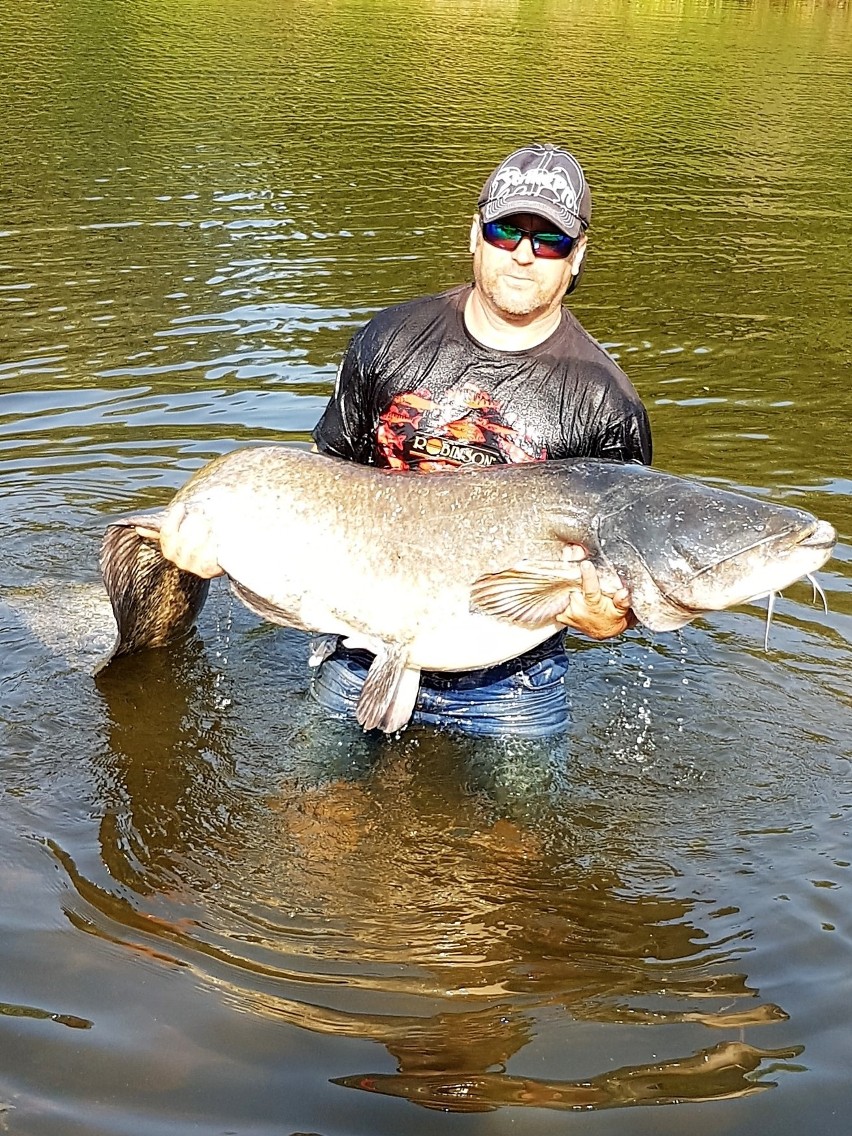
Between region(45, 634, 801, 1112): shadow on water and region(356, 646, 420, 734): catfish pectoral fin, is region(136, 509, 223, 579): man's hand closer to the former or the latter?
region(356, 646, 420, 734): catfish pectoral fin

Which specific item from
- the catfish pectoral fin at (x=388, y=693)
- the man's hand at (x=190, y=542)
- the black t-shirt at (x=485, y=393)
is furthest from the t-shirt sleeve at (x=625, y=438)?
the man's hand at (x=190, y=542)

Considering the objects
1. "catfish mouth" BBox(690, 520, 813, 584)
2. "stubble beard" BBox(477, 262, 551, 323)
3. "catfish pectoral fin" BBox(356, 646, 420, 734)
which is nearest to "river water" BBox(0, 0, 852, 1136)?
"catfish pectoral fin" BBox(356, 646, 420, 734)

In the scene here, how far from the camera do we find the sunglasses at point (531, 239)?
4.91 metres

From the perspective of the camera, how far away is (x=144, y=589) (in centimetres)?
583

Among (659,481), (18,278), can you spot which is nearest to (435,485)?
(659,481)

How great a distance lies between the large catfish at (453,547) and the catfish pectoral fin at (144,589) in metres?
0.44

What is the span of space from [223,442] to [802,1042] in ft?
20.3

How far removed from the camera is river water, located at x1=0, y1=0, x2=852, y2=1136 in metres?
3.78

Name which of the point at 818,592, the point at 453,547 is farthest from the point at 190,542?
the point at 818,592

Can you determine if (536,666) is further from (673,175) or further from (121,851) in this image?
(673,175)

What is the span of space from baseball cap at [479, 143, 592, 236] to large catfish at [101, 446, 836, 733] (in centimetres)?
91

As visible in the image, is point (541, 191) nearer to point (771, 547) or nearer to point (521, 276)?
point (521, 276)

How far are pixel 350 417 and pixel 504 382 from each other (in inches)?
26.1

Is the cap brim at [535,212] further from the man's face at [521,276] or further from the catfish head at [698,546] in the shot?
the catfish head at [698,546]
